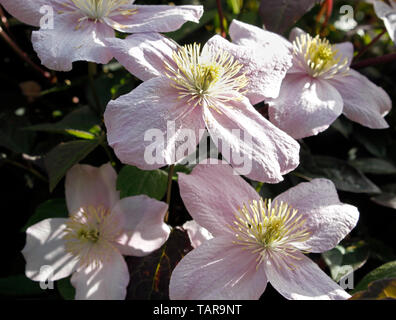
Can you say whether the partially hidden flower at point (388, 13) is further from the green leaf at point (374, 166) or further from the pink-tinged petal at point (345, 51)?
the green leaf at point (374, 166)

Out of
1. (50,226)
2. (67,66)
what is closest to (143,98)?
(67,66)

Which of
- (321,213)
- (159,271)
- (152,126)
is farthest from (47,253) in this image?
(321,213)

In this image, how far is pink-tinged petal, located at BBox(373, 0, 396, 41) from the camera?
76 centimetres

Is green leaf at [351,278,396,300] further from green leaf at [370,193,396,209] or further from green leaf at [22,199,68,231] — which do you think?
green leaf at [22,199,68,231]

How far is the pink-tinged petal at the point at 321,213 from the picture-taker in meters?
0.60

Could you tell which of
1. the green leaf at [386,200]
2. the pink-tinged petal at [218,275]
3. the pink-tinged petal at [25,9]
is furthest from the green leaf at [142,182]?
the green leaf at [386,200]

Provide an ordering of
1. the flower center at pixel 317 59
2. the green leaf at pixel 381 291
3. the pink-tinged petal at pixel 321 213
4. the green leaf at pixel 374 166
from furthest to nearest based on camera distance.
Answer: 1. the green leaf at pixel 374 166
2. the flower center at pixel 317 59
3. the pink-tinged petal at pixel 321 213
4. the green leaf at pixel 381 291

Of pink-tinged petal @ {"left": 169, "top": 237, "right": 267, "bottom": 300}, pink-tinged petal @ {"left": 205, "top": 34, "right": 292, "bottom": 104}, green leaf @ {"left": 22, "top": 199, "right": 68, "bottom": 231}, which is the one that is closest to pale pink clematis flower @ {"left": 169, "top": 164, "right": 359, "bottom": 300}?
pink-tinged petal @ {"left": 169, "top": 237, "right": 267, "bottom": 300}

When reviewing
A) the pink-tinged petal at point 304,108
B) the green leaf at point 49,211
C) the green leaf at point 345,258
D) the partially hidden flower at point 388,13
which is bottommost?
the green leaf at point 345,258

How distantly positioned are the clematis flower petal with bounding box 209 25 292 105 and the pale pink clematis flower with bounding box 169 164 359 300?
0.36 ft

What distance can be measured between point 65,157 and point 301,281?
36 cm

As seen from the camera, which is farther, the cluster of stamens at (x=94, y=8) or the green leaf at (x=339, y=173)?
the green leaf at (x=339, y=173)

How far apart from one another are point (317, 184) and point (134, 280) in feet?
0.94

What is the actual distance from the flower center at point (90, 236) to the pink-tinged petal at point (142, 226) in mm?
19
